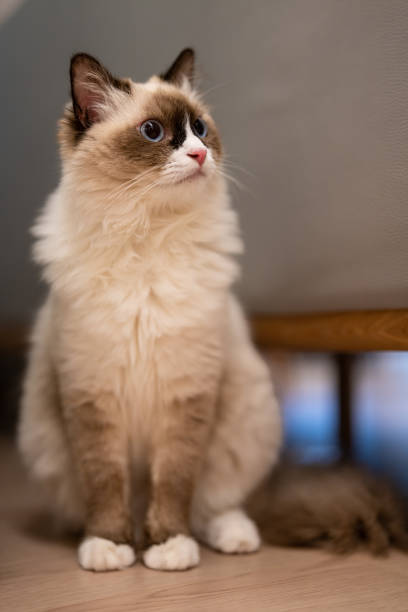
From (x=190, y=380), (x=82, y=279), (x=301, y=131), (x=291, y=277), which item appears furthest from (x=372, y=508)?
(x=301, y=131)

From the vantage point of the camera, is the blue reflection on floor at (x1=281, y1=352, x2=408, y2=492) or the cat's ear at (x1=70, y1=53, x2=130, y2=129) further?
the blue reflection on floor at (x1=281, y1=352, x2=408, y2=492)

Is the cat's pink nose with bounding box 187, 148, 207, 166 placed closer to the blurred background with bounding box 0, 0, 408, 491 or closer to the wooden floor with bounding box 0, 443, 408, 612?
the blurred background with bounding box 0, 0, 408, 491

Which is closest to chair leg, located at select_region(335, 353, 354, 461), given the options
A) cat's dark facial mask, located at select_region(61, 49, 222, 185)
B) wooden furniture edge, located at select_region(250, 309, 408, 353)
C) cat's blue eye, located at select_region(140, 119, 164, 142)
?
wooden furniture edge, located at select_region(250, 309, 408, 353)

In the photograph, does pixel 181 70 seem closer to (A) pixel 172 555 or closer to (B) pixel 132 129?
(B) pixel 132 129

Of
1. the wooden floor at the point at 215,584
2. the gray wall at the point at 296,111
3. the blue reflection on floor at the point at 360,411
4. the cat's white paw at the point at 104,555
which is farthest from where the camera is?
the blue reflection on floor at the point at 360,411

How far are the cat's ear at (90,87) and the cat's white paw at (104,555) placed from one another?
34.0 inches

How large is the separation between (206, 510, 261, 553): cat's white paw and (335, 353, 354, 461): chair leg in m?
0.84

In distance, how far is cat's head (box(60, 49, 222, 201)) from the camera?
1.25 metres

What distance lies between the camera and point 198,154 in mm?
1231

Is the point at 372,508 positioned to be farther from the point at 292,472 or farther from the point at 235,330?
the point at 235,330

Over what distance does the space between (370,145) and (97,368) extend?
76 centimetres

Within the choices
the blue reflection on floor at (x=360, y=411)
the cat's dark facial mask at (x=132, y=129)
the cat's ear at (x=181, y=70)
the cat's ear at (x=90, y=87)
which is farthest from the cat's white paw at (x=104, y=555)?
the cat's ear at (x=181, y=70)

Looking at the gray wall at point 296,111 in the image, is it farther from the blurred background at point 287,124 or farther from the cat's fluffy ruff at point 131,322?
the cat's fluffy ruff at point 131,322

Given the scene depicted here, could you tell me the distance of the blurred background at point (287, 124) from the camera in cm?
133
